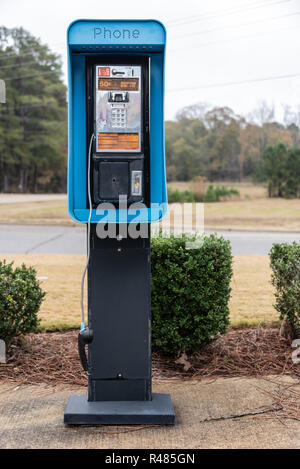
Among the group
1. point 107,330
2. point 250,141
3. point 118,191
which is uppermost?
point 250,141

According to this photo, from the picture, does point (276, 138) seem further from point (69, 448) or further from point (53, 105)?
point (69, 448)

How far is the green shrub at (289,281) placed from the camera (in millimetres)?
4074

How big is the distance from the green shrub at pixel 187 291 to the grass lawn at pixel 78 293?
0.80 metres

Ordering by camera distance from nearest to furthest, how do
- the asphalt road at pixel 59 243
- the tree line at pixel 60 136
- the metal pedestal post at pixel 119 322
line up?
the metal pedestal post at pixel 119 322, the asphalt road at pixel 59 243, the tree line at pixel 60 136

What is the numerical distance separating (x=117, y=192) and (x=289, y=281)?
6.08 feet

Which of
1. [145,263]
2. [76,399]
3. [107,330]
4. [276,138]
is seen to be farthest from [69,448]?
[276,138]

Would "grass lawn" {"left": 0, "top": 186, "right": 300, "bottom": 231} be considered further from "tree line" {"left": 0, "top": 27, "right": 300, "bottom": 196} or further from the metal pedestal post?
the metal pedestal post

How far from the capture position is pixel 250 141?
31016 millimetres

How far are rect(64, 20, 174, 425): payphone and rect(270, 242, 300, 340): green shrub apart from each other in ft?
4.63

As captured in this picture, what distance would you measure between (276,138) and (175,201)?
28.9 ft

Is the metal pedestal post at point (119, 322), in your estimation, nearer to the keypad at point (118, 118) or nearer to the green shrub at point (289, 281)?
the keypad at point (118, 118)

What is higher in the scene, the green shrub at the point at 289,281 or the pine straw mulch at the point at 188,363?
the green shrub at the point at 289,281

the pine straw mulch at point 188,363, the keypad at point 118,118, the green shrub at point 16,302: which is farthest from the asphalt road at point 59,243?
the keypad at point 118,118

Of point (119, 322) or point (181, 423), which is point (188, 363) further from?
point (119, 322)
